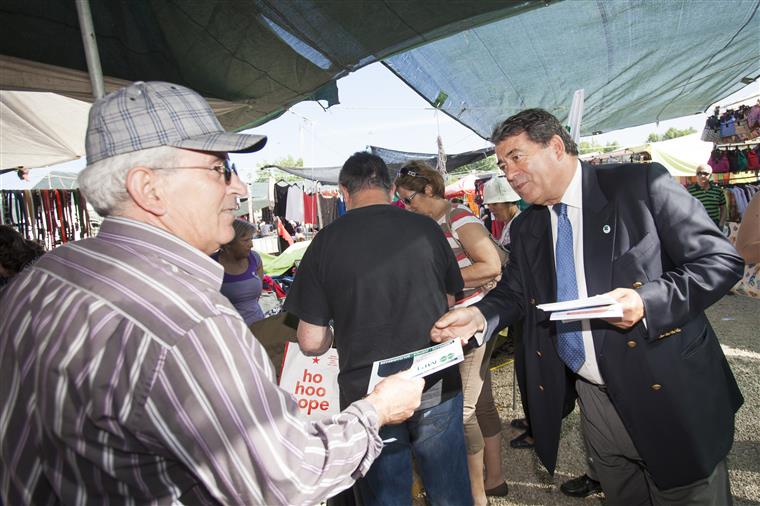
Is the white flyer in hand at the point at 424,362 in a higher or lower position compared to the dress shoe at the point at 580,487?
higher

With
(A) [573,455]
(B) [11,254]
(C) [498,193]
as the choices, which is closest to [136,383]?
(B) [11,254]

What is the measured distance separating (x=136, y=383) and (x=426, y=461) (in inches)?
67.6

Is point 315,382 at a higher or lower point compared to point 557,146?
lower

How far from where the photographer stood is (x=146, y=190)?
1037 mm

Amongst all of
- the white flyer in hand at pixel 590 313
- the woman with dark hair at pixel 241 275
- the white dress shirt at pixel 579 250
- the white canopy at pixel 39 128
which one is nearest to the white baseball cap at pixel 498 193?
the woman with dark hair at pixel 241 275

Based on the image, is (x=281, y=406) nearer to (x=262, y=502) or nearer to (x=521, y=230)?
(x=262, y=502)

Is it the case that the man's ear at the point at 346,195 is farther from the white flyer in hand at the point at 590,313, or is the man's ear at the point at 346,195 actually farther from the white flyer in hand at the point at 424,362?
the white flyer in hand at the point at 590,313

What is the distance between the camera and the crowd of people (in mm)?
816

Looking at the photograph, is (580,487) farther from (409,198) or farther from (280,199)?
(280,199)

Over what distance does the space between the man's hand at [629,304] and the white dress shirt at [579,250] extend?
0.26 meters

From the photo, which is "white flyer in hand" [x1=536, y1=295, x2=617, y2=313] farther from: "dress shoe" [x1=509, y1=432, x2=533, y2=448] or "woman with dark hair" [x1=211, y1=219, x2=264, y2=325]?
"woman with dark hair" [x1=211, y1=219, x2=264, y2=325]

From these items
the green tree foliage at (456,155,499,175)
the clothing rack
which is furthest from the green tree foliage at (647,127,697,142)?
the clothing rack

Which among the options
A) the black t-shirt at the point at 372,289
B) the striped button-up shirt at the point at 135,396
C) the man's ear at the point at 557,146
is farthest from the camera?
the black t-shirt at the point at 372,289

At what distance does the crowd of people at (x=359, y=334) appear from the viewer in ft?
2.68
